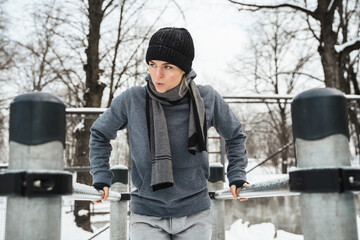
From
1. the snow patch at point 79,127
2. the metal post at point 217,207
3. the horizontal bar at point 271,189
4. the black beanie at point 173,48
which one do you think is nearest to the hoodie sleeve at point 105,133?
the black beanie at point 173,48

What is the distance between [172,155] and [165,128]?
6.7 inches

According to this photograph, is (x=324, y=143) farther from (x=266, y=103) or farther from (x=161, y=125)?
(x=266, y=103)

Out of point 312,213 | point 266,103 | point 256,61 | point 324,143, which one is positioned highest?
point 256,61

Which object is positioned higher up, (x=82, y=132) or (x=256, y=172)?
(x=82, y=132)

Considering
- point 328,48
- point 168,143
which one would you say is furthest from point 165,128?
point 328,48

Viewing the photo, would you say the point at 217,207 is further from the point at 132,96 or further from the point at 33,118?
the point at 33,118

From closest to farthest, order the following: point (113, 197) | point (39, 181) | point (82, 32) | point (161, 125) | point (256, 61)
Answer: point (39, 181) < point (161, 125) < point (113, 197) < point (82, 32) < point (256, 61)

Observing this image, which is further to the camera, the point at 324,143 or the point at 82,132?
the point at 82,132

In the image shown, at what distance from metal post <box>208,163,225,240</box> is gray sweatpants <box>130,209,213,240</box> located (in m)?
A: 0.85

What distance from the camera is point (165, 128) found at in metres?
1.67

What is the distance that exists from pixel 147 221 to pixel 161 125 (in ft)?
1.55

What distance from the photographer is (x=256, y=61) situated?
73.9ft

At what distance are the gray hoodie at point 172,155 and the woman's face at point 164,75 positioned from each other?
107 mm

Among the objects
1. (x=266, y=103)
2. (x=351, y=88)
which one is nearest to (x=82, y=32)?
(x=266, y=103)
